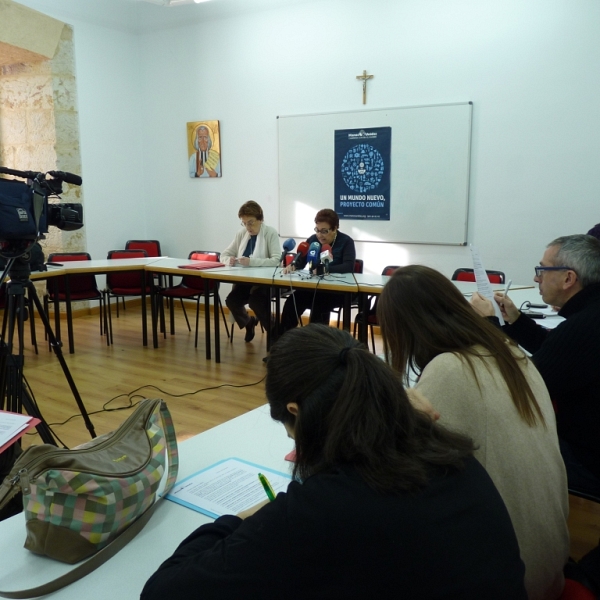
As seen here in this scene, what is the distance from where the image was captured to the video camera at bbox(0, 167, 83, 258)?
82.1 inches

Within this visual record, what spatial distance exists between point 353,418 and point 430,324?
596 millimetres

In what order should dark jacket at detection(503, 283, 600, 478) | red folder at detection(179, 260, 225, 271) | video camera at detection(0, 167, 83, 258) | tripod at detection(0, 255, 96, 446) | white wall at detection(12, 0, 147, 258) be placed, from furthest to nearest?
1. white wall at detection(12, 0, 147, 258)
2. red folder at detection(179, 260, 225, 271)
3. tripod at detection(0, 255, 96, 446)
4. video camera at detection(0, 167, 83, 258)
5. dark jacket at detection(503, 283, 600, 478)

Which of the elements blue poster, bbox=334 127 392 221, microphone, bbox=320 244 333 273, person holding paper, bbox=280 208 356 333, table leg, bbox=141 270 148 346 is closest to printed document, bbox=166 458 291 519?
microphone, bbox=320 244 333 273

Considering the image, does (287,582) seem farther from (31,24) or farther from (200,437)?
(31,24)

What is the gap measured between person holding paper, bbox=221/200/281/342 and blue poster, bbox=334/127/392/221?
940mm

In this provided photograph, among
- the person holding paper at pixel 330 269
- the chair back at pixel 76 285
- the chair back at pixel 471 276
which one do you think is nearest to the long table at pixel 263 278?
the person holding paper at pixel 330 269

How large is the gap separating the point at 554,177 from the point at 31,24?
4.98 metres

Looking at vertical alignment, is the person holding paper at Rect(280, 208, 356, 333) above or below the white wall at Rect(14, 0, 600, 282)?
below

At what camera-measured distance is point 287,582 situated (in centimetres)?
79

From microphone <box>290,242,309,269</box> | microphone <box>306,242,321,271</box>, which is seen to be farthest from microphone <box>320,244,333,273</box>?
microphone <box>290,242,309,269</box>

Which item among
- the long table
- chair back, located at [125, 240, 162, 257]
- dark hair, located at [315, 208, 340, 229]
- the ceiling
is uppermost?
the ceiling

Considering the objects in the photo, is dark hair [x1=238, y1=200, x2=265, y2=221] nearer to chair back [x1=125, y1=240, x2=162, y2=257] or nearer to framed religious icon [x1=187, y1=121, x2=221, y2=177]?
framed religious icon [x1=187, y1=121, x2=221, y2=177]

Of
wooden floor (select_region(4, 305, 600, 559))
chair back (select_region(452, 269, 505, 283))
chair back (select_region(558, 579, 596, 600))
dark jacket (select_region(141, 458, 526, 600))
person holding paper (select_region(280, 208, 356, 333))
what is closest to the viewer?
dark jacket (select_region(141, 458, 526, 600))

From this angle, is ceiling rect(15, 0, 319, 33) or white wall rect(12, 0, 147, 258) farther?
white wall rect(12, 0, 147, 258)
